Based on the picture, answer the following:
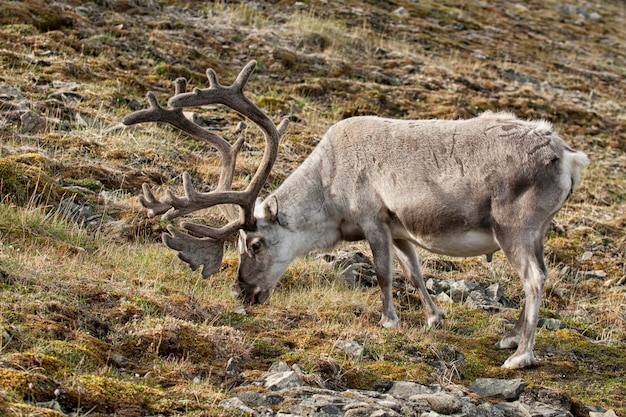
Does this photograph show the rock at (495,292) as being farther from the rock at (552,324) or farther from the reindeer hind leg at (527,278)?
the reindeer hind leg at (527,278)

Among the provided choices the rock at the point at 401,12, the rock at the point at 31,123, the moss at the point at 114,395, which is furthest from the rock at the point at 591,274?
the rock at the point at 401,12

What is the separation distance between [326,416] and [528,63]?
21046 mm

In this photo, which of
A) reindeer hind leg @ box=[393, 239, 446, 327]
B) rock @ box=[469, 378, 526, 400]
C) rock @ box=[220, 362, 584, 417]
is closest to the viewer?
rock @ box=[220, 362, 584, 417]

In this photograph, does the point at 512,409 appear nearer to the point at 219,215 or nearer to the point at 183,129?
the point at 183,129

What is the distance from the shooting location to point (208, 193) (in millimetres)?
9375

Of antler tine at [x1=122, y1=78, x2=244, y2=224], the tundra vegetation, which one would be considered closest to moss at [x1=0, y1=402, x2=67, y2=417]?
the tundra vegetation

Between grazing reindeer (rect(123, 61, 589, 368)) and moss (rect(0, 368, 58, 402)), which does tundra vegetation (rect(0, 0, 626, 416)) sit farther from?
grazing reindeer (rect(123, 61, 589, 368))

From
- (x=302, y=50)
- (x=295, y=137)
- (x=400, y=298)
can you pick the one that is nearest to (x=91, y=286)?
(x=400, y=298)

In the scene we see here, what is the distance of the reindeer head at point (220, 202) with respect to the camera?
30.3 ft

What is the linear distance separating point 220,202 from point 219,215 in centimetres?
214

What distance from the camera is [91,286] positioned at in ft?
25.9

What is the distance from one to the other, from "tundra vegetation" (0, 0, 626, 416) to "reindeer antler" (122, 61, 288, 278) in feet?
1.30

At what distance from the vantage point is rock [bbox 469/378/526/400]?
289 inches

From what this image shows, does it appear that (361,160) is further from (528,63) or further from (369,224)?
(528,63)
